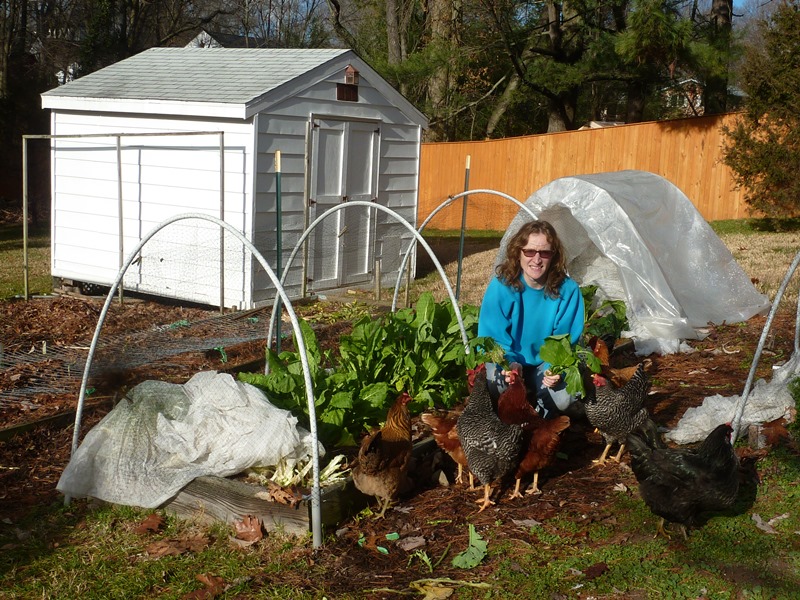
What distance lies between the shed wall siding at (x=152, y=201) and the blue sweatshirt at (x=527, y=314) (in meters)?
5.43

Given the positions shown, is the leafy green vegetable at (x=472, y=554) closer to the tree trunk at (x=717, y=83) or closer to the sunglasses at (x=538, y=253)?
the sunglasses at (x=538, y=253)

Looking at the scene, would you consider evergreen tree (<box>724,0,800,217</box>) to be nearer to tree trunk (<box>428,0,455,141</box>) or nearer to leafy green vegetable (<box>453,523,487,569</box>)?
tree trunk (<box>428,0,455,141</box>)

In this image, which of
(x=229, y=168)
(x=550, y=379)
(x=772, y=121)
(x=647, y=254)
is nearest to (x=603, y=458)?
(x=550, y=379)

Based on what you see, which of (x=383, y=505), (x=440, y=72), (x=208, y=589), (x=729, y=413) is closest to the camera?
(x=208, y=589)

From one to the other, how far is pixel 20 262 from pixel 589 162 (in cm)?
1342

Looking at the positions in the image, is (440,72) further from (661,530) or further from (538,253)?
(661,530)

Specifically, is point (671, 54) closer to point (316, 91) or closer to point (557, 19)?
point (557, 19)

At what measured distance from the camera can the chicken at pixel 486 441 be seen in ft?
14.3

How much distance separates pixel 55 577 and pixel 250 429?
119 cm

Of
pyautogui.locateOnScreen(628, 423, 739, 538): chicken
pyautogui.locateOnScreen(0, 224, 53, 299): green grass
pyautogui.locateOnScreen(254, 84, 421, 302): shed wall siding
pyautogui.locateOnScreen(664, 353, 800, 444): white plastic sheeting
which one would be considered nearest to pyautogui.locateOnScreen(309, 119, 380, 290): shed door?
pyautogui.locateOnScreen(254, 84, 421, 302): shed wall siding

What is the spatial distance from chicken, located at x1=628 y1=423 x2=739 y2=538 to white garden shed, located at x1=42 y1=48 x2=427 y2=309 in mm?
6248

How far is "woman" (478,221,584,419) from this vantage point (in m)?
4.99

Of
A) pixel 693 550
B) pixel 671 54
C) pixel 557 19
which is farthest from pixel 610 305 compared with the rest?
pixel 557 19

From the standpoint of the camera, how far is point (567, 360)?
461cm
